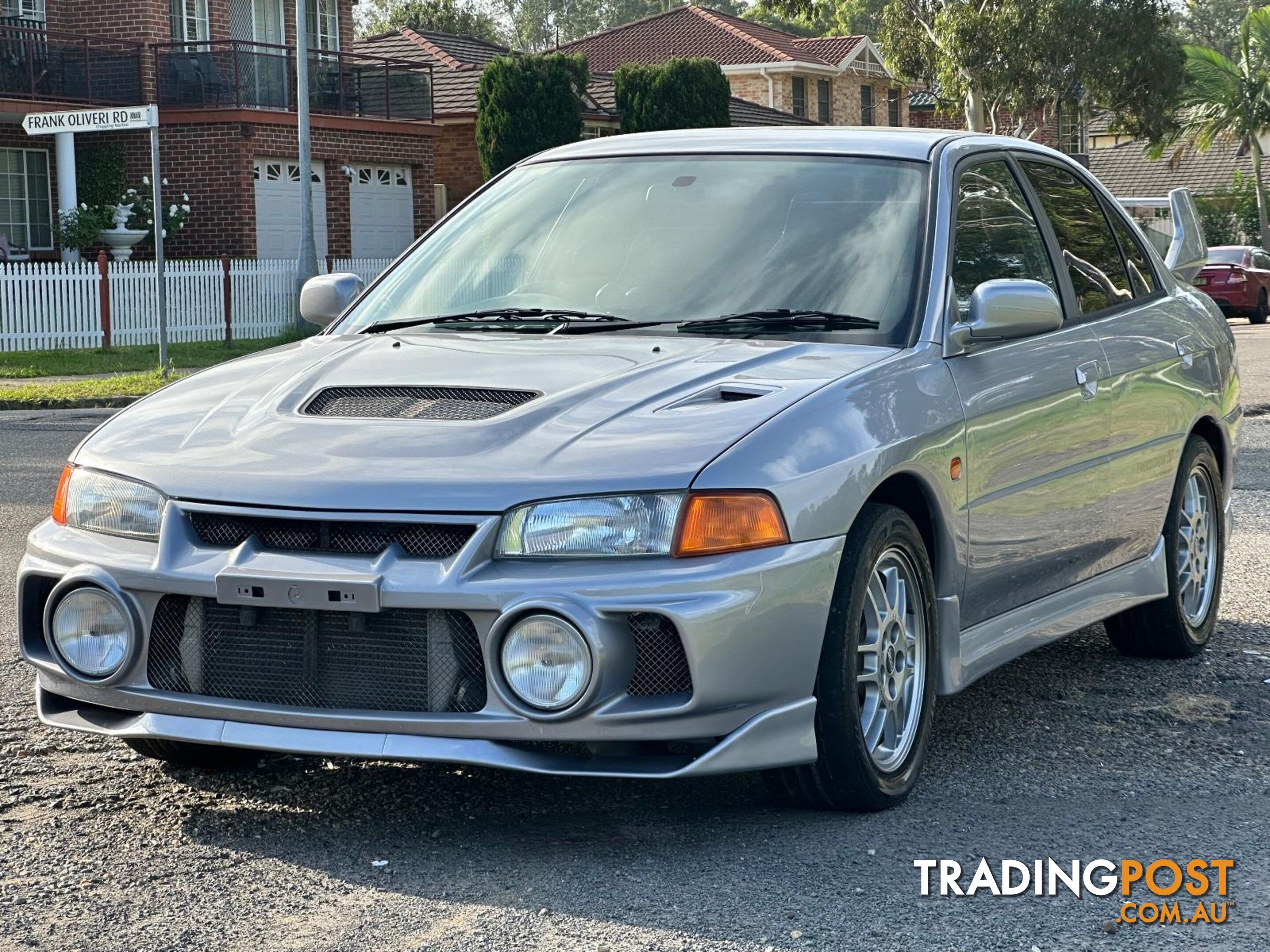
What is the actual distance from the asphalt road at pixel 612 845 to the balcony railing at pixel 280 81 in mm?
29259

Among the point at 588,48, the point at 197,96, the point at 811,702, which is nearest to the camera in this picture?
the point at 811,702

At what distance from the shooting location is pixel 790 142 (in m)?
5.75

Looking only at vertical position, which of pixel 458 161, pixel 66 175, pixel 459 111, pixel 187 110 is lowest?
pixel 66 175

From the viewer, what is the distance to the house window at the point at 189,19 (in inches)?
1358

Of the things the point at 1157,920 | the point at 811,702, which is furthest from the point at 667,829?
the point at 1157,920

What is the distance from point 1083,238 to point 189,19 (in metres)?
31.1

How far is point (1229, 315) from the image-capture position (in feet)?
120

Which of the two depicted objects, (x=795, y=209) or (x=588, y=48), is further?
(x=588, y=48)

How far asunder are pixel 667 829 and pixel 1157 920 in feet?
3.79

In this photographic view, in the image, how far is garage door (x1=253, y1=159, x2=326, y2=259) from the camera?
34594 mm

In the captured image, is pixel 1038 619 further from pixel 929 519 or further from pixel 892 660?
pixel 892 660

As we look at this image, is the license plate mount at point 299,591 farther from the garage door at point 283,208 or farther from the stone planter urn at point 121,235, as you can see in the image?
the garage door at point 283,208

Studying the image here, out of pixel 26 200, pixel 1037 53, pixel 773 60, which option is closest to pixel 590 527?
pixel 26 200

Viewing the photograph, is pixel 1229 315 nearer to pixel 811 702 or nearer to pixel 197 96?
pixel 197 96
